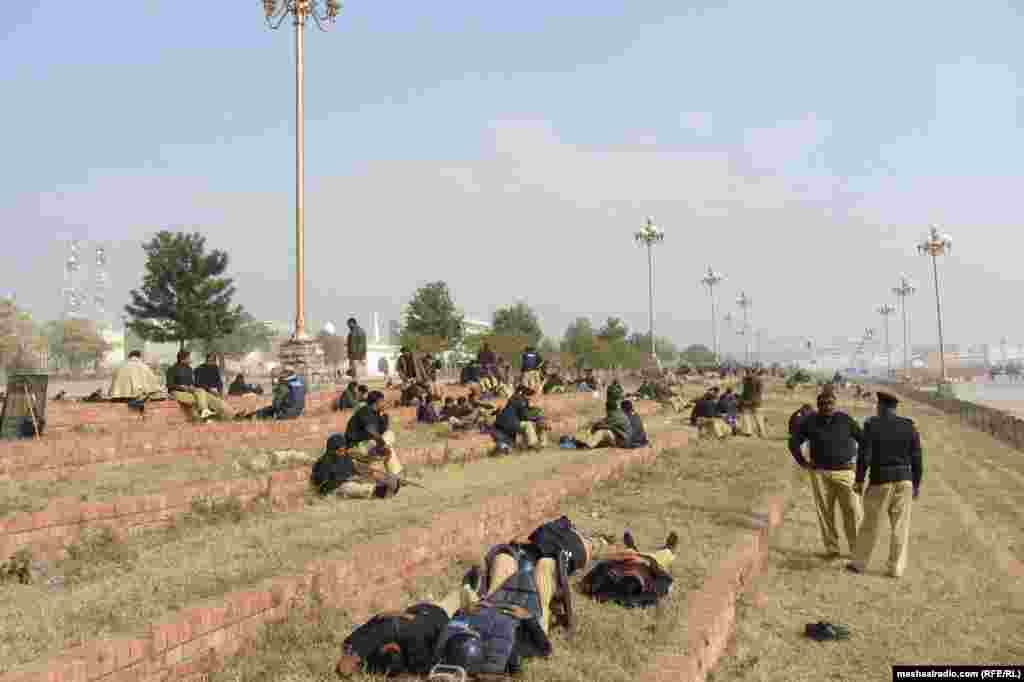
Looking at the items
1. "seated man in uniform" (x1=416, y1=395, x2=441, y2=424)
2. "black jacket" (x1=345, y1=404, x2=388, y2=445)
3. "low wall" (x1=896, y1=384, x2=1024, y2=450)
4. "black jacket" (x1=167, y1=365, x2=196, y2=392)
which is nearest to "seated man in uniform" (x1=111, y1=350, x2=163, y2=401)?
"black jacket" (x1=167, y1=365, x2=196, y2=392)

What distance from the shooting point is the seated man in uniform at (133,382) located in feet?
40.1

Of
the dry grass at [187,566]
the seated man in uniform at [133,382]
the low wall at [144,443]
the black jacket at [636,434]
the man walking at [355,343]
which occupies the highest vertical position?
the man walking at [355,343]

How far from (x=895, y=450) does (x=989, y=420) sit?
92.6ft

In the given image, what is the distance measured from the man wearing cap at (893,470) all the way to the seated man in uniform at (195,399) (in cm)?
927

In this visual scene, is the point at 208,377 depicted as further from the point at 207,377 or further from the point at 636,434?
the point at 636,434

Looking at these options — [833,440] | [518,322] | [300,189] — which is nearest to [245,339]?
[518,322]

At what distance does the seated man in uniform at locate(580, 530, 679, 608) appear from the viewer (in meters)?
6.02

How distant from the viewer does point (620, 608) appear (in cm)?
586

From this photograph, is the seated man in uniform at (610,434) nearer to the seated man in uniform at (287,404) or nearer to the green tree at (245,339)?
the seated man in uniform at (287,404)

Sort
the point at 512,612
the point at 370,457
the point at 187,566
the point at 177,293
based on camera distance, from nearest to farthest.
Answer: the point at 512,612
the point at 187,566
the point at 370,457
the point at 177,293

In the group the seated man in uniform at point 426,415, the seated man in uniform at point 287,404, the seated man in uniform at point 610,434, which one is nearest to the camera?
the seated man in uniform at point 287,404

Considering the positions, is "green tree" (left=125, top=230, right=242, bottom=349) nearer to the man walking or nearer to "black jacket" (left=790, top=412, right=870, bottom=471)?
the man walking

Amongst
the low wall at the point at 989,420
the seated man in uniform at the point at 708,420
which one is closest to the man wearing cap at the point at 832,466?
the seated man in uniform at the point at 708,420

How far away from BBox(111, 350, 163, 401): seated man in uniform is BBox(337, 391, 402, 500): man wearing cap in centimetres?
465
